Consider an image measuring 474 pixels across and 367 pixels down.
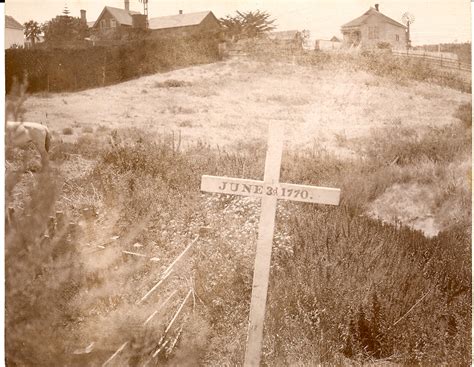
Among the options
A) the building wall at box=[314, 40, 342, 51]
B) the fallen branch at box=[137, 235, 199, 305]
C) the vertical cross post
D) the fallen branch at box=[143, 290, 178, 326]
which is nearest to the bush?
the building wall at box=[314, 40, 342, 51]

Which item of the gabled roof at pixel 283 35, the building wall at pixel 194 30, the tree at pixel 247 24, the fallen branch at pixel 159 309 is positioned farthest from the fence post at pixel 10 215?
the gabled roof at pixel 283 35

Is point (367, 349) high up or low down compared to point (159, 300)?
down

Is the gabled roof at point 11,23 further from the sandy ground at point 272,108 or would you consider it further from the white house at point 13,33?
the sandy ground at point 272,108

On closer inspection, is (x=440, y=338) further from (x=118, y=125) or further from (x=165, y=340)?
(x=118, y=125)

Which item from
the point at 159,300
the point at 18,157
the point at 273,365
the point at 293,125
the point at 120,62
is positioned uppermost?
the point at 120,62

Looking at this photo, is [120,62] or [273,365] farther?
[120,62]

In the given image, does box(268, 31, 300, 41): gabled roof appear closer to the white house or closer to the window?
the window

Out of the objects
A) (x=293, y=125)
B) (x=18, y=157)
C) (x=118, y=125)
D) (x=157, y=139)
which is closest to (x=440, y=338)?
(x=293, y=125)
